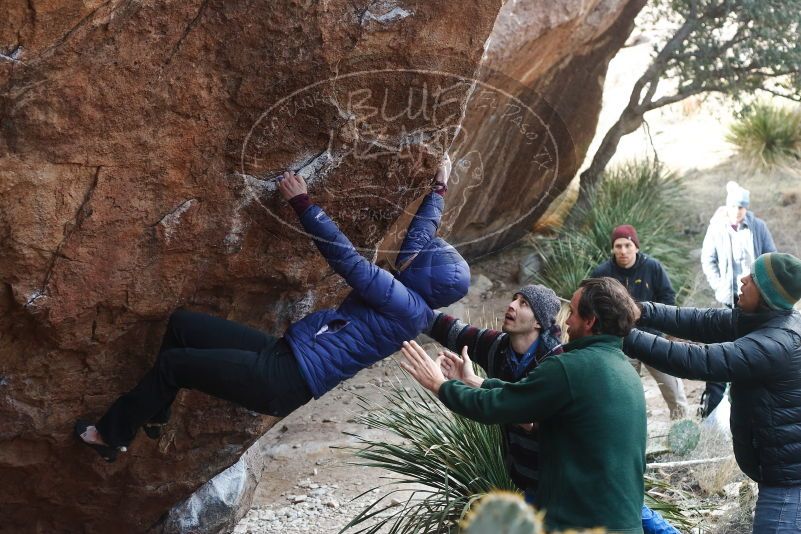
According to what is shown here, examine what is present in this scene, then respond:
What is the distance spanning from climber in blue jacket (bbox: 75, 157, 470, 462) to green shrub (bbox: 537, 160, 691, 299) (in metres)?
6.22

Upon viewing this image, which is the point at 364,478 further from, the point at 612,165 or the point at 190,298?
the point at 612,165

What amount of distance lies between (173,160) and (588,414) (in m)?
2.00

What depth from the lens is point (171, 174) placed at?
4.13 metres

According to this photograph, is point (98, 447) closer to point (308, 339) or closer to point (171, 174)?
point (308, 339)

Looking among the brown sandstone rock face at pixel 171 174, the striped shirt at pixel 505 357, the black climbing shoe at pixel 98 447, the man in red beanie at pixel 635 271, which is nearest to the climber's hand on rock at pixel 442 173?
the brown sandstone rock face at pixel 171 174

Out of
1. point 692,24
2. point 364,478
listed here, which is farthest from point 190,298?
point 692,24

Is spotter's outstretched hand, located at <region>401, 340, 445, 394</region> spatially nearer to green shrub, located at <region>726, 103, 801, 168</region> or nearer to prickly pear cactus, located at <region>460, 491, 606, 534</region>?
prickly pear cactus, located at <region>460, 491, 606, 534</region>

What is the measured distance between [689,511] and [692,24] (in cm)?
→ 763

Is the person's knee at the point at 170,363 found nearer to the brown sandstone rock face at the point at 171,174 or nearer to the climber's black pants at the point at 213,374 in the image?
the climber's black pants at the point at 213,374

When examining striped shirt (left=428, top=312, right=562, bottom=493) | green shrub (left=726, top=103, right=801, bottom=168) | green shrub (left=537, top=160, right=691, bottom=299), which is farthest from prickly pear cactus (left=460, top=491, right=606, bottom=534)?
green shrub (left=726, top=103, right=801, bottom=168)

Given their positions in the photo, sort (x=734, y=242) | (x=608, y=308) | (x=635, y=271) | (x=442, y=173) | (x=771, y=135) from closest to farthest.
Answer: (x=608, y=308) < (x=442, y=173) < (x=635, y=271) < (x=734, y=242) < (x=771, y=135)

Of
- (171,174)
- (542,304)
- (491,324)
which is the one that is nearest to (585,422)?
(542,304)

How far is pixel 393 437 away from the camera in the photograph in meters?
7.53

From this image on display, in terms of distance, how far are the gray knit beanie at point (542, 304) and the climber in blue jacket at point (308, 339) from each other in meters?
0.33
